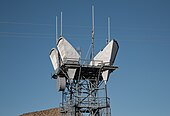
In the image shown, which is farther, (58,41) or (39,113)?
(39,113)

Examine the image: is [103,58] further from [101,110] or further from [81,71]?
[101,110]

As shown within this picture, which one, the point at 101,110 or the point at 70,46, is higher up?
the point at 70,46

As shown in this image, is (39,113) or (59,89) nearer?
(59,89)

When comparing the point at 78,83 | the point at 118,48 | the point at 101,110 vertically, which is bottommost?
the point at 101,110

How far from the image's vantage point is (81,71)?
168ft

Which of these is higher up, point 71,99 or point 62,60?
point 62,60

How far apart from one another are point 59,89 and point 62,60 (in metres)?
4.01

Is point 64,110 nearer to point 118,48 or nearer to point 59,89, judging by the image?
point 59,89

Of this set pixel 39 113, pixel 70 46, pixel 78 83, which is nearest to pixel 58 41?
pixel 70 46

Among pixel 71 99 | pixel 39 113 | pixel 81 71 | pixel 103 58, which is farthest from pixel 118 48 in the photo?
pixel 39 113

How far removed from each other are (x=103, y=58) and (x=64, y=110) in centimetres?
805

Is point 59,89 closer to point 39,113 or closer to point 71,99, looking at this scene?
point 71,99

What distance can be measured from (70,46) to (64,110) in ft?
26.0

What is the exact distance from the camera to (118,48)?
51500mm
